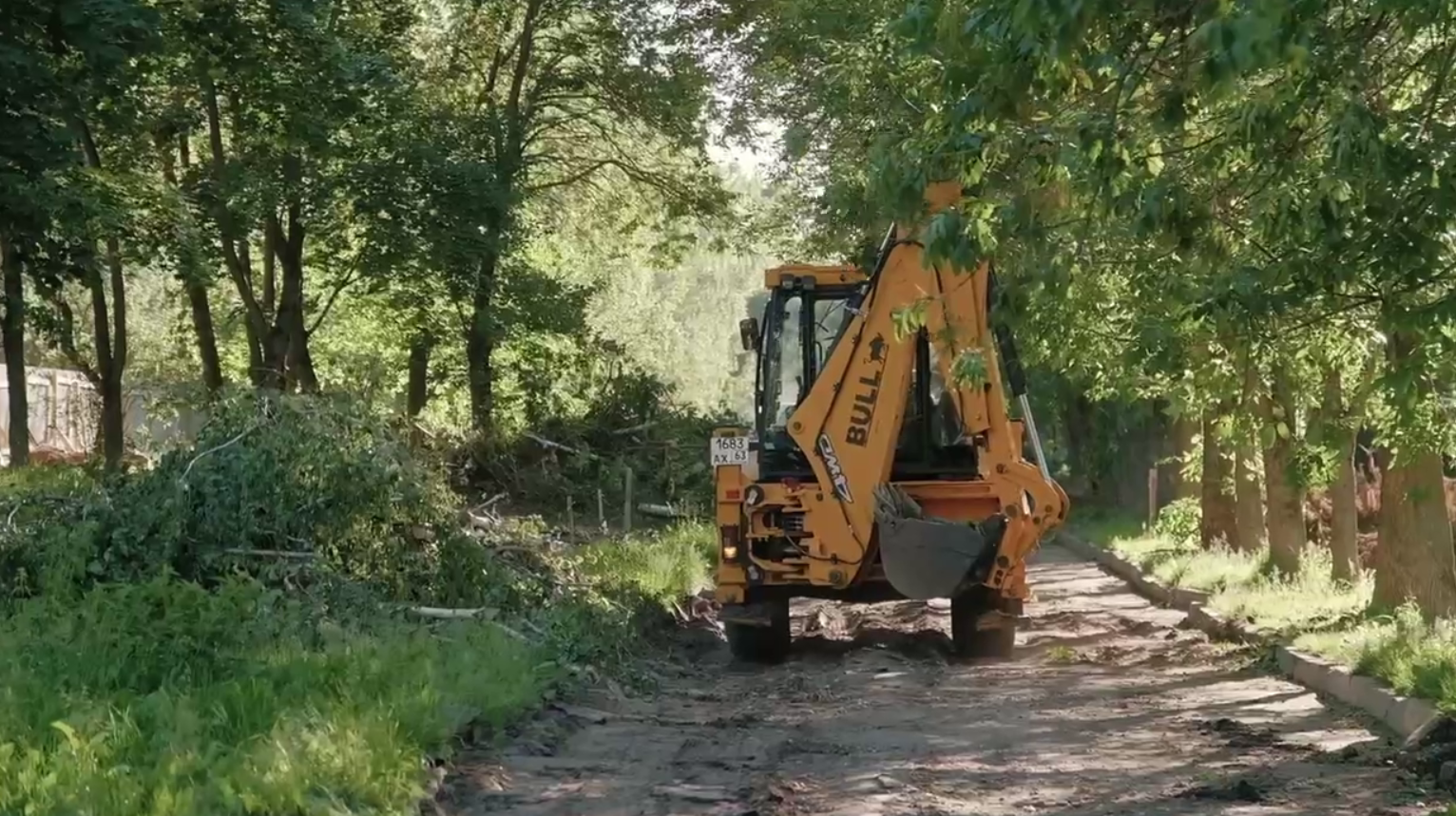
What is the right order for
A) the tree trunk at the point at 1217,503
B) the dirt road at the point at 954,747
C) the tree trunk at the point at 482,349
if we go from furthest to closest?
1. the tree trunk at the point at 482,349
2. the tree trunk at the point at 1217,503
3. the dirt road at the point at 954,747

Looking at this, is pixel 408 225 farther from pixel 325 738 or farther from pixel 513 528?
pixel 325 738

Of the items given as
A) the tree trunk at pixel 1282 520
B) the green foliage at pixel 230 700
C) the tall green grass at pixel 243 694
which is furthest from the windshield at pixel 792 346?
the tree trunk at pixel 1282 520

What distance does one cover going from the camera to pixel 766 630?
15.0 metres

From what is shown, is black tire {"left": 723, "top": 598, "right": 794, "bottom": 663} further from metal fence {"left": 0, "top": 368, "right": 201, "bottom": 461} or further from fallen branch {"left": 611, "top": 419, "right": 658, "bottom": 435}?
metal fence {"left": 0, "top": 368, "right": 201, "bottom": 461}

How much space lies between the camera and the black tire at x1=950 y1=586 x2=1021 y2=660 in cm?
1470

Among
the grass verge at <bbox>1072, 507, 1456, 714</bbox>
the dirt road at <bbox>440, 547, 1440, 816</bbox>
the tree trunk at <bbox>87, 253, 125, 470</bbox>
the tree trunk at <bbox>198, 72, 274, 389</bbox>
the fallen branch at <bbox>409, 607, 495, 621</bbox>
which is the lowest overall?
the dirt road at <bbox>440, 547, 1440, 816</bbox>

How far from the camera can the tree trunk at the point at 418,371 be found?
97.3ft

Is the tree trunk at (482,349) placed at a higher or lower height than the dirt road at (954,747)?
higher

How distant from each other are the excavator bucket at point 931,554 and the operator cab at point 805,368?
1.35 metres

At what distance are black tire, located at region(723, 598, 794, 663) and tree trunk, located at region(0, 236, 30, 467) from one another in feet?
25.6

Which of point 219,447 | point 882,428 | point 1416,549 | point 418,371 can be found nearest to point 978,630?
point 882,428

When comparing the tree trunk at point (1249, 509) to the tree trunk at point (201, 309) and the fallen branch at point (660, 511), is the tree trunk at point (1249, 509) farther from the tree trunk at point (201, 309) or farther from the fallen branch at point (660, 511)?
the tree trunk at point (201, 309)

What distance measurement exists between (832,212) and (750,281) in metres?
101

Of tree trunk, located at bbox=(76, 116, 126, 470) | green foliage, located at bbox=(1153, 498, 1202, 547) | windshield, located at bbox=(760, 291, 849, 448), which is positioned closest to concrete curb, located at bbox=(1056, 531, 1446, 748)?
windshield, located at bbox=(760, 291, 849, 448)
